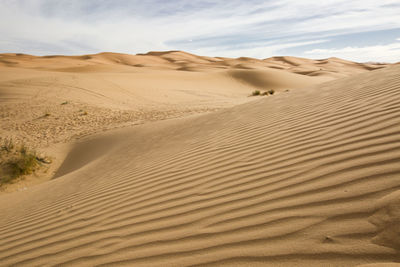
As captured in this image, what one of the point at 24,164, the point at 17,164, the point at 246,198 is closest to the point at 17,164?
the point at 17,164

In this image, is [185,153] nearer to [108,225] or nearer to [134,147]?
[108,225]

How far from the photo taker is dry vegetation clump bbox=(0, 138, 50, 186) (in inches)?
248

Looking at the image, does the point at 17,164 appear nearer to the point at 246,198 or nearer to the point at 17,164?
the point at 17,164

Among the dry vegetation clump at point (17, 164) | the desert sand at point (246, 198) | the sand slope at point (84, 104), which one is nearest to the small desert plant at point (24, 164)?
the dry vegetation clump at point (17, 164)

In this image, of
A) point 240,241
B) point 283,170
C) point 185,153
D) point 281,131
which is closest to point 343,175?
point 283,170

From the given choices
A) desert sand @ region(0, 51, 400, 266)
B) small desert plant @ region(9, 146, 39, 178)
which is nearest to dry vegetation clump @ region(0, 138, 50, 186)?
small desert plant @ region(9, 146, 39, 178)

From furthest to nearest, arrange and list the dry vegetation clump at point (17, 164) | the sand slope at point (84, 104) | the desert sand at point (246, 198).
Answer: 1. the sand slope at point (84, 104)
2. the dry vegetation clump at point (17, 164)
3. the desert sand at point (246, 198)

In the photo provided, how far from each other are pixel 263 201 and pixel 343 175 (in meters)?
0.60

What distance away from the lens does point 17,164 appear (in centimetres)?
639

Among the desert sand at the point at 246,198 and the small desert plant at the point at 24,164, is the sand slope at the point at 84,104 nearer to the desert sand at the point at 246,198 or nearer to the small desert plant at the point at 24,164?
the small desert plant at the point at 24,164

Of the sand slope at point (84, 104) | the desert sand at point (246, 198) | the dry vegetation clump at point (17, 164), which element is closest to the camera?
the desert sand at point (246, 198)

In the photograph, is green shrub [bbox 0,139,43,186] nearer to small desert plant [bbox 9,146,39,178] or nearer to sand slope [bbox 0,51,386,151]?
small desert plant [bbox 9,146,39,178]

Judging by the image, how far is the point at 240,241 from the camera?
5.63ft

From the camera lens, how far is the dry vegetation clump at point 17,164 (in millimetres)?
6294
